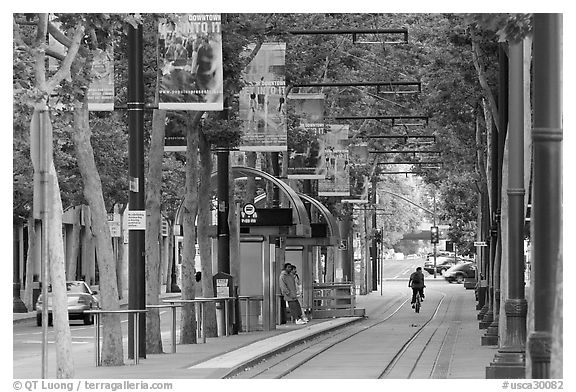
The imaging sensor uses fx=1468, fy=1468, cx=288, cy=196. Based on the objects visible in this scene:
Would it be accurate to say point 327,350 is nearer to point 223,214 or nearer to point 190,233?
point 190,233

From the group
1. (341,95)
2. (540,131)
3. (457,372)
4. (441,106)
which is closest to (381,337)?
(441,106)

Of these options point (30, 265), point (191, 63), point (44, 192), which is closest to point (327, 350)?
point (191, 63)

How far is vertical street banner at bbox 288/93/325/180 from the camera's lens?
43250mm

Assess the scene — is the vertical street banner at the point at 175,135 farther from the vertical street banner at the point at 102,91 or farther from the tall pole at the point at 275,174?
the tall pole at the point at 275,174

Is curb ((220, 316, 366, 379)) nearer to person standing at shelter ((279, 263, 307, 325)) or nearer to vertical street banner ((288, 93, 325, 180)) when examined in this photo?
person standing at shelter ((279, 263, 307, 325))

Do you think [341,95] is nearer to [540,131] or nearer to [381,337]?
[381,337]

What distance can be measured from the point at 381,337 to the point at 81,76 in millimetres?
19424

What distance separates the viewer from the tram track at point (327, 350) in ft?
80.2

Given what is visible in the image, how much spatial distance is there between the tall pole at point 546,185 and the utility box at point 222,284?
2425cm

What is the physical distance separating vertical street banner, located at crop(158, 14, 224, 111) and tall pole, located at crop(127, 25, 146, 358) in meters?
0.77

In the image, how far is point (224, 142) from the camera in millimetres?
34469

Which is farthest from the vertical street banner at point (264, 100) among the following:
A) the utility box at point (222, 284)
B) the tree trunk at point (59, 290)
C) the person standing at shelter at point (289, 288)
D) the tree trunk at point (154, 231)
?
the tree trunk at point (59, 290)

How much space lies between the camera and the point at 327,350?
32.0 metres

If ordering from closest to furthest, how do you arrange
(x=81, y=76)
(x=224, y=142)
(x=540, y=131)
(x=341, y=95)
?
(x=540, y=131)
(x=81, y=76)
(x=224, y=142)
(x=341, y=95)
